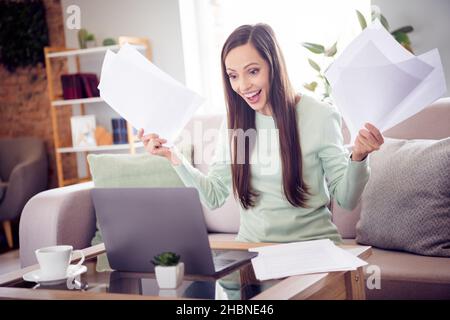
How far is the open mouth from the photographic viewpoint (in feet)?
5.25

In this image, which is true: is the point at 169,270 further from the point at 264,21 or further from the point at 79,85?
the point at 79,85

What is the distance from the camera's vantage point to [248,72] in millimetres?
1596

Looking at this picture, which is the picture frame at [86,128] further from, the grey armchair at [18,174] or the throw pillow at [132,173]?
the throw pillow at [132,173]

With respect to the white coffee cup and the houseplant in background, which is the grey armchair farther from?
the white coffee cup

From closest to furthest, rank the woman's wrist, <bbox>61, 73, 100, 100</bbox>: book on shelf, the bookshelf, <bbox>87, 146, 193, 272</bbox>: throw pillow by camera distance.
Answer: the woman's wrist
<bbox>87, 146, 193, 272</bbox>: throw pillow
the bookshelf
<bbox>61, 73, 100, 100</bbox>: book on shelf

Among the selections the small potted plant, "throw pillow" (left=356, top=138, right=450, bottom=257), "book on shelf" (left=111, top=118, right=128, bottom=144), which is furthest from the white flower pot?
"book on shelf" (left=111, top=118, right=128, bottom=144)

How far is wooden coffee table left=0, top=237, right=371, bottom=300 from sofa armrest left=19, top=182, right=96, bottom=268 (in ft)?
2.69

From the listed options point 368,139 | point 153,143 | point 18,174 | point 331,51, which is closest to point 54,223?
point 153,143

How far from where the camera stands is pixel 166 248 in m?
1.16

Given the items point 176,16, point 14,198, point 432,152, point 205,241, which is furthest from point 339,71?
point 14,198

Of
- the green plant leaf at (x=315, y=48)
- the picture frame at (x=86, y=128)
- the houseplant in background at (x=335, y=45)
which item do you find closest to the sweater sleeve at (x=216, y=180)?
the houseplant in background at (x=335, y=45)

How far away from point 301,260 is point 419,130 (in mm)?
1019

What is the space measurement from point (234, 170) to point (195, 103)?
12.7 inches

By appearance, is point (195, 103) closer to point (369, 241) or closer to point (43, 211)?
point (369, 241)
